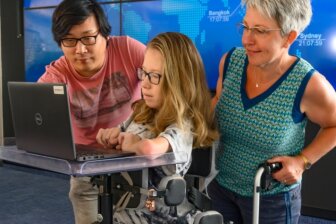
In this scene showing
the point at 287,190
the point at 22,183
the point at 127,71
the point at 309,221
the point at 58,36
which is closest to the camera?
the point at 287,190

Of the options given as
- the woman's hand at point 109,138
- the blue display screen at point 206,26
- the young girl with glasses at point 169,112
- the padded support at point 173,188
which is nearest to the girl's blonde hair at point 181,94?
the young girl with glasses at point 169,112

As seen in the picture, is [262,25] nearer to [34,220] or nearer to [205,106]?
[205,106]

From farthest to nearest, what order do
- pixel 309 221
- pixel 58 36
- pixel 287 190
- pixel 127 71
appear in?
1. pixel 309 221
2. pixel 127 71
3. pixel 58 36
4. pixel 287 190

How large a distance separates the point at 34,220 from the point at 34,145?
2605mm

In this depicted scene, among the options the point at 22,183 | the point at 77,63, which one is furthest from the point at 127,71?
the point at 22,183

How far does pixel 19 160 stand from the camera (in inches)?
55.9

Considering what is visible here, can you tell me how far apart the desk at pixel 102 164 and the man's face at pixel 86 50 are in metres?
0.53

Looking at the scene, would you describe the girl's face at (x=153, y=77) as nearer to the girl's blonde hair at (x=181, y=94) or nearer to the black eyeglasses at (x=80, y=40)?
the girl's blonde hair at (x=181, y=94)

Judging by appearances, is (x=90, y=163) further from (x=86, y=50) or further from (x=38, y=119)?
(x=86, y=50)

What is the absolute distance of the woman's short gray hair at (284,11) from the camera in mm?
1456

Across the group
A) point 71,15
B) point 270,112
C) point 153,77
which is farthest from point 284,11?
point 71,15

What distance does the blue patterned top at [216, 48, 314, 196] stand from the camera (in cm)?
154

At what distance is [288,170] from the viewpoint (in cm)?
152

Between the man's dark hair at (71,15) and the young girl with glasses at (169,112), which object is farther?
the man's dark hair at (71,15)
